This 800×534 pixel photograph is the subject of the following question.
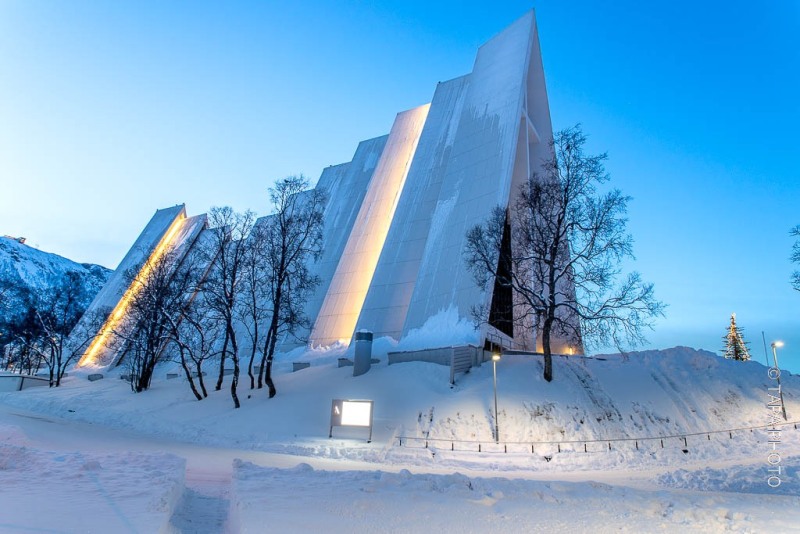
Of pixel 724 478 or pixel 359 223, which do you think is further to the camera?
pixel 359 223

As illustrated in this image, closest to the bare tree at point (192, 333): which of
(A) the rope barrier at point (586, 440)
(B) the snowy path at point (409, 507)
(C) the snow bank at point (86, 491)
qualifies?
(A) the rope barrier at point (586, 440)

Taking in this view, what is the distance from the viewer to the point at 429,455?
550 inches

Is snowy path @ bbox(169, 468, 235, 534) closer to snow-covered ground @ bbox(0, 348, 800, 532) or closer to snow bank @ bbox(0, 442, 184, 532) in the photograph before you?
snow-covered ground @ bbox(0, 348, 800, 532)

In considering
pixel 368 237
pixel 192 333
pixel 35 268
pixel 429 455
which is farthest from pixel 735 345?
pixel 35 268

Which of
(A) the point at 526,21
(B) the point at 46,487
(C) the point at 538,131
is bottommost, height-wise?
(B) the point at 46,487

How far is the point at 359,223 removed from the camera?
108 ft

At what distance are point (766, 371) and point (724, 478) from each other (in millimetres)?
12971

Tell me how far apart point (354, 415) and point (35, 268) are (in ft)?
655

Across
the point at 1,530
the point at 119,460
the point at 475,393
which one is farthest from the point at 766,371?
the point at 1,530

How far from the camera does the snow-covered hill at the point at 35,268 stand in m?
158

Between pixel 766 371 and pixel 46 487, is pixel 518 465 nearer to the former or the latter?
pixel 46 487

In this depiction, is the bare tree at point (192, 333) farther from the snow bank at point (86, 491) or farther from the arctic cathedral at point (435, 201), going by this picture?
the snow bank at point (86, 491)

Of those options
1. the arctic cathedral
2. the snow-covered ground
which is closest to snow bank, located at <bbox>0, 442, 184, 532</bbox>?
the snow-covered ground

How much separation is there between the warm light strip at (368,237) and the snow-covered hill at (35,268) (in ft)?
495
